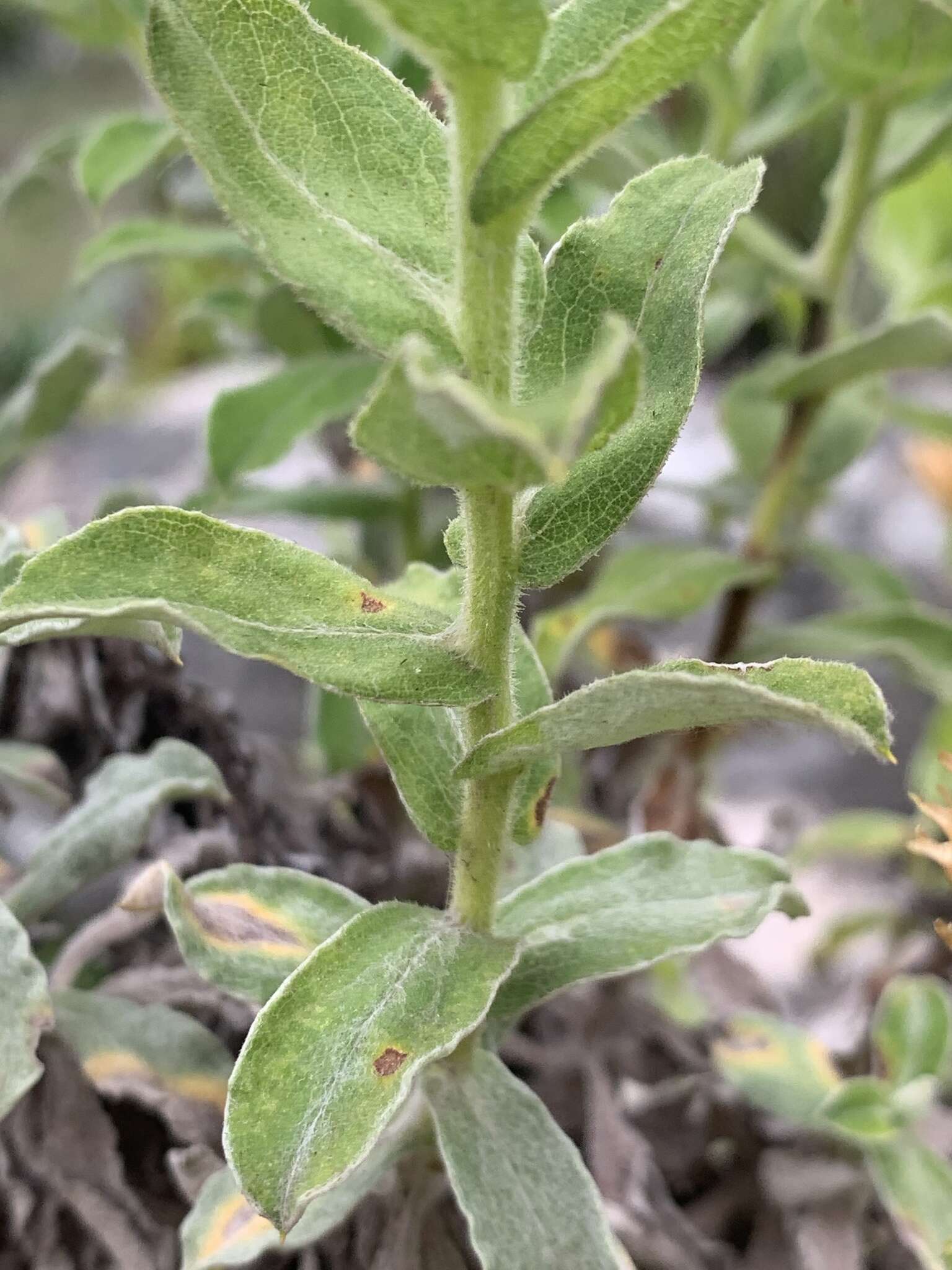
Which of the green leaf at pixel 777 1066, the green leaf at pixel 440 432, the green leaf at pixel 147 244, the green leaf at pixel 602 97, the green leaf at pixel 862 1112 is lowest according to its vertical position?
the green leaf at pixel 777 1066

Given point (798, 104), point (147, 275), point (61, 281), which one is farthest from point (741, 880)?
point (61, 281)

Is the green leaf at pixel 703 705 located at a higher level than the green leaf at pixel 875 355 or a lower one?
lower

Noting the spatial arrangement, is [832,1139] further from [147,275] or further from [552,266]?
[147,275]

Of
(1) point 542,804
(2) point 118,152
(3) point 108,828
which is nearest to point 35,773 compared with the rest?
(3) point 108,828

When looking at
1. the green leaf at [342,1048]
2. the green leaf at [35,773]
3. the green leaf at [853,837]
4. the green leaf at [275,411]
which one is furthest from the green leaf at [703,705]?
the green leaf at [853,837]

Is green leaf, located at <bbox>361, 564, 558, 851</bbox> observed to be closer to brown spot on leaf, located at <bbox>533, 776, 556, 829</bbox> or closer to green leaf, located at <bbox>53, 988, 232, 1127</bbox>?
brown spot on leaf, located at <bbox>533, 776, 556, 829</bbox>

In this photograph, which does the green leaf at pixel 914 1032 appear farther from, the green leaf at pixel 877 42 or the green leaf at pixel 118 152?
the green leaf at pixel 118 152

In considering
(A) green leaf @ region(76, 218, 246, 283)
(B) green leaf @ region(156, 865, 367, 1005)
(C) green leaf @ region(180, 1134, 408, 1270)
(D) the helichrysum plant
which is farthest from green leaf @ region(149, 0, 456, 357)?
(A) green leaf @ region(76, 218, 246, 283)
